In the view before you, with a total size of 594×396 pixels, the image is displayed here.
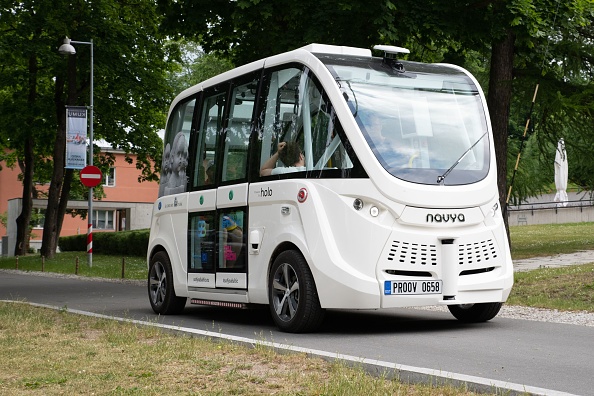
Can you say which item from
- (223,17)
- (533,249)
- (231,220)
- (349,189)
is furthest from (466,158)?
(533,249)

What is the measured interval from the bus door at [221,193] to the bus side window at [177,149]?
42 cm

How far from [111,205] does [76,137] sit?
1819 inches

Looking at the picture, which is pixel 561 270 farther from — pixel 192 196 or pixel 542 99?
pixel 192 196

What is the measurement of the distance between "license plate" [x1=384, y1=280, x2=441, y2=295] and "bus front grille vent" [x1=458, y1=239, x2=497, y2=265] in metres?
0.41

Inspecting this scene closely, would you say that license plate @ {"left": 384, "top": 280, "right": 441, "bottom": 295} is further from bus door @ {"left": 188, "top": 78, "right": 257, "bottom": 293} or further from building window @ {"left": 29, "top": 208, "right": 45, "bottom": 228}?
building window @ {"left": 29, "top": 208, "right": 45, "bottom": 228}

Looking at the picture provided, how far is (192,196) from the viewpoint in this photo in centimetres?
1345

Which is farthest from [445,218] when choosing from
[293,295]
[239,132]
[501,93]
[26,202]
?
[26,202]

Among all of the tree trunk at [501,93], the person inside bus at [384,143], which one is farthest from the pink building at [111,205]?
the person inside bus at [384,143]

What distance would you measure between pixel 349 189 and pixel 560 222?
4666cm

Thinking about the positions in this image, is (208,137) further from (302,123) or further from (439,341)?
(439,341)

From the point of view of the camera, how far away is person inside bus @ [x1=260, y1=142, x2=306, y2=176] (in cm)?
1117

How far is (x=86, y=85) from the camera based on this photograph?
39781 mm

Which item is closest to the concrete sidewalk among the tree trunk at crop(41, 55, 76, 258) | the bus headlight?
the bus headlight

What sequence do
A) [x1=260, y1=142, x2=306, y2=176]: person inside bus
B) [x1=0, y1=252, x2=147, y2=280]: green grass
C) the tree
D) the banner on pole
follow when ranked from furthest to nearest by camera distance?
the tree
the banner on pole
[x1=0, y1=252, x2=147, y2=280]: green grass
[x1=260, y1=142, x2=306, y2=176]: person inside bus
